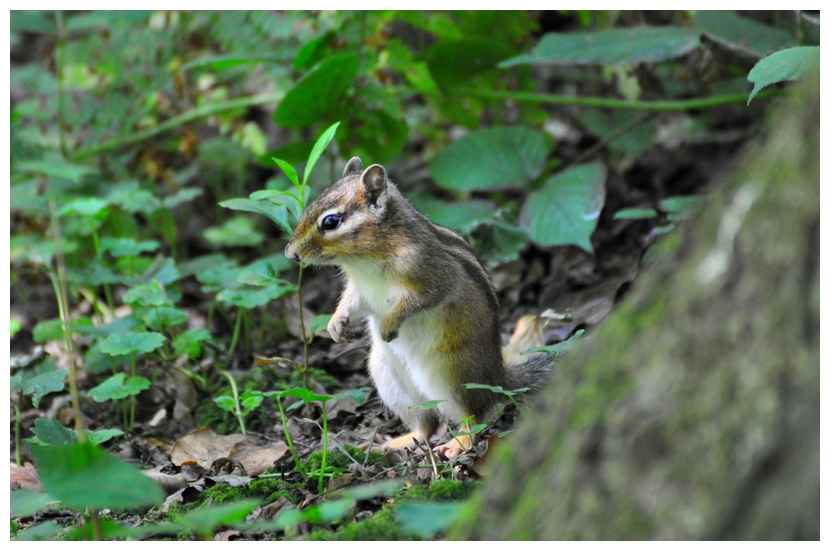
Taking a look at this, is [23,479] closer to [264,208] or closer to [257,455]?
[257,455]

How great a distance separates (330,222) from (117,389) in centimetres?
129

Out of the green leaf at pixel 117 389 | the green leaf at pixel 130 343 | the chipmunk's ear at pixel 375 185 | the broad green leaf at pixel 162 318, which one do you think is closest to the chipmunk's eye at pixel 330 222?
the chipmunk's ear at pixel 375 185

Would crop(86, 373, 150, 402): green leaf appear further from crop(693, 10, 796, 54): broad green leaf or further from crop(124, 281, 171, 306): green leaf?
crop(693, 10, 796, 54): broad green leaf

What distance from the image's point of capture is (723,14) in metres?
5.30

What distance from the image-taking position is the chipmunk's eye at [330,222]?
3.50 m

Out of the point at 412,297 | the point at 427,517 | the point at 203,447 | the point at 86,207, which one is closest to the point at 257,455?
the point at 203,447

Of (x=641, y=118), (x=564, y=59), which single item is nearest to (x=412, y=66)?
(x=564, y=59)

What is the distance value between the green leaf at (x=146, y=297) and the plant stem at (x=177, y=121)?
2.11m

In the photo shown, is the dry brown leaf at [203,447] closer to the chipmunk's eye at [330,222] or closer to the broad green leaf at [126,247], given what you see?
the chipmunk's eye at [330,222]

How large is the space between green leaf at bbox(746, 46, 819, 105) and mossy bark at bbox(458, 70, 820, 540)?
5.29 feet

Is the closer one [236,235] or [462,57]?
[462,57]

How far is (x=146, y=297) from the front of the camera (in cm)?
415

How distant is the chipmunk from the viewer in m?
3.51

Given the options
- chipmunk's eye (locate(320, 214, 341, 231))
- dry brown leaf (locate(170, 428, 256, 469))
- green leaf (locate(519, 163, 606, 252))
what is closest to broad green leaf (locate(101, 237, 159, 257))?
dry brown leaf (locate(170, 428, 256, 469))
